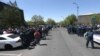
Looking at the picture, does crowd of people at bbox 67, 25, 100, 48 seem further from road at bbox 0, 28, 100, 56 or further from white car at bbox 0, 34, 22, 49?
white car at bbox 0, 34, 22, 49

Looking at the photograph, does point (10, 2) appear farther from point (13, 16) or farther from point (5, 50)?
point (5, 50)

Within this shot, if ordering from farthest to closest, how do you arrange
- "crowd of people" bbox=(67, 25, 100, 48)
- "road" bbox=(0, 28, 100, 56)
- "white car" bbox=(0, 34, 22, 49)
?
"crowd of people" bbox=(67, 25, 100, 48) → "white car" bbox=(0, 34, 22, 49) → "road" bbox=(0, 28, 100, 56)

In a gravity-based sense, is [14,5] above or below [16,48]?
above

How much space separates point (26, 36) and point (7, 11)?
127 feet

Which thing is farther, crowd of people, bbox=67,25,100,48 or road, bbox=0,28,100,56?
crowd of people, bbox=67,25,100,48

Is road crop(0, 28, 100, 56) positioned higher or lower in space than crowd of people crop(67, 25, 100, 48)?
lower

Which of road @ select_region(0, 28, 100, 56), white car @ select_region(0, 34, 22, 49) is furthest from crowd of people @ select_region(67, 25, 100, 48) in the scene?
white car @ select_region(0, 34, 22, 49)

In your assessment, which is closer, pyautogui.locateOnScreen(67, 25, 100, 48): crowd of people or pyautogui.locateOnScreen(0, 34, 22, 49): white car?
pyautogui.locateOnScreen(0, 34, 22, 49): white car

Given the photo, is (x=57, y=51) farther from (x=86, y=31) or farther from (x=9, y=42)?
(x=86, y=31)

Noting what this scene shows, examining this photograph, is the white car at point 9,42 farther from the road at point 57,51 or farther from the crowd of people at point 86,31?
the crowd of people at point 86,31

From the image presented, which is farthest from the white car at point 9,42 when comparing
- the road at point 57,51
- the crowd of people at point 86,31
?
the crowd of people at point 86,31

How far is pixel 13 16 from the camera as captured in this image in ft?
203

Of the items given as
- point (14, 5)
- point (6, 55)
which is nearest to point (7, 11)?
point (14, 5)

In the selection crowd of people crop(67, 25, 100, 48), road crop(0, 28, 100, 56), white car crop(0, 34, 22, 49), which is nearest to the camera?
road crop(0, 28, 100, 56)
